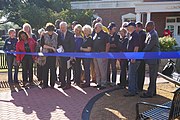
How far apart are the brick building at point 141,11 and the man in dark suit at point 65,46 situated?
17.7 meters

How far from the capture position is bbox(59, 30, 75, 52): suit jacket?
875 cm

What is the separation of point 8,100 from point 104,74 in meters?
2.84

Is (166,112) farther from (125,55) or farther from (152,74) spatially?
(152,74)

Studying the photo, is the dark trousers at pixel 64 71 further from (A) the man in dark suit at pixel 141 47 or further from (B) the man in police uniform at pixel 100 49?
(A) the man in dark suit at pixel 141 47

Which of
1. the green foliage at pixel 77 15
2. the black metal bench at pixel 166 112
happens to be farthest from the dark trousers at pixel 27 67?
the green foliage at pixel 77 15

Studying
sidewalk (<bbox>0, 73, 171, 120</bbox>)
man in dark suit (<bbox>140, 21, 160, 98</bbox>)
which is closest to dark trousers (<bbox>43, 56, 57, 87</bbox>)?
sidewalk (<bbox>0, 73, 171, 120</bbox>)

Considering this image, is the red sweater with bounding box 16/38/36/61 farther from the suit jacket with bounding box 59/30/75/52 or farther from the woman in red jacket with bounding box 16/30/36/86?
the suit jacket with bounding box 59/30/75/52

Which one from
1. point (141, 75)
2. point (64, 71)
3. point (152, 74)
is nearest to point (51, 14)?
point (64, 71)

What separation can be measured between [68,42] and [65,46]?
156 millimetres

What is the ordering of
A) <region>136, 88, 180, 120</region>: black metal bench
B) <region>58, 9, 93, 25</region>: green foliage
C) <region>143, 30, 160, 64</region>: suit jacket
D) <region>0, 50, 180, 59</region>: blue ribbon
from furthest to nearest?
1. <region>58, 9, 93, 25</region>: green foliage
2. <region>143, 30, 160, 64</region>: suit jacket
3. <region>0, 50, 180, 59</region>: blue ribbon
4. <region>136, 88, 180, 120</region>: black metal bench

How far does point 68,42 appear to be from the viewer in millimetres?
8766

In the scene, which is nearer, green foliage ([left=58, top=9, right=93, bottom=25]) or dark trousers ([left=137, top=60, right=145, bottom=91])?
dark trousers ([left=137, top=60, right=145, bottom=91])

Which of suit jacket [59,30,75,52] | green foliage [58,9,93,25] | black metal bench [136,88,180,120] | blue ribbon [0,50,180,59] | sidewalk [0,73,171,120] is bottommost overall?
sidewalk [0,73,171,120]

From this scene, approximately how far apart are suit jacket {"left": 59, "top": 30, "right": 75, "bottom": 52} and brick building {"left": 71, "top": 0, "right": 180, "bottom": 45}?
1777 cm
